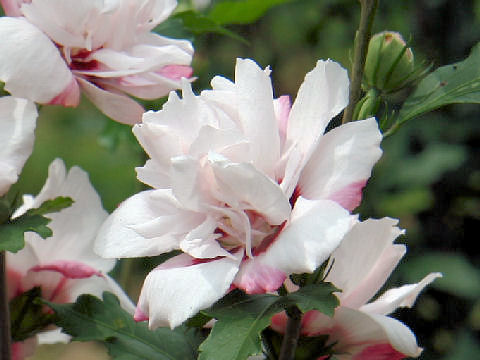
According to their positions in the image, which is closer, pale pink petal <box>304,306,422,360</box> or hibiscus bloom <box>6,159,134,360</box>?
pale pink petal <box>304,306,422,360</box>

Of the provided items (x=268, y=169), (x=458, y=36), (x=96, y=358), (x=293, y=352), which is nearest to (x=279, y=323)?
(x=293, y=352)

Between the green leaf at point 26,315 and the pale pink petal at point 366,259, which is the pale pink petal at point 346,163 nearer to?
the pale pink petal at point 366,259

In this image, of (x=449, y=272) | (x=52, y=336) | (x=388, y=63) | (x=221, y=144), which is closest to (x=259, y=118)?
(x=221, y=144)

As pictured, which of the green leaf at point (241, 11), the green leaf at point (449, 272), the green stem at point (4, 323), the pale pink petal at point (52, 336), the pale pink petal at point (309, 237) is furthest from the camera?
the green leaf at point (449, 272)

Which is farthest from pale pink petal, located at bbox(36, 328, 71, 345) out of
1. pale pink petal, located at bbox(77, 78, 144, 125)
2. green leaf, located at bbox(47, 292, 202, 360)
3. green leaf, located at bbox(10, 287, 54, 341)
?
pale pink petal, located at bbox(77, 78, 144, 125)

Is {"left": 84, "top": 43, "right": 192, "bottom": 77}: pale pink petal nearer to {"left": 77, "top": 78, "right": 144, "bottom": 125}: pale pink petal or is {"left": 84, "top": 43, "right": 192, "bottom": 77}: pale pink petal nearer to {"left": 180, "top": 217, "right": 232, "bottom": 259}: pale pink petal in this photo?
{"left": 77, "top": 78, "right": 144, "bottom": 125}: pale pink petal

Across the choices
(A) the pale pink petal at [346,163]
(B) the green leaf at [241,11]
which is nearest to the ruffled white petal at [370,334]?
(A) the pale pink petal at [346,163]
